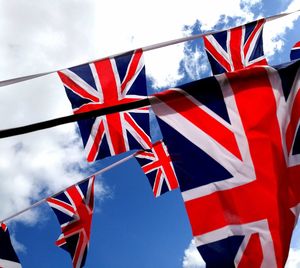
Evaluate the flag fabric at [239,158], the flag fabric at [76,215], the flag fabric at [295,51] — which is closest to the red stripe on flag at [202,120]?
the flag fabric at [239,158]

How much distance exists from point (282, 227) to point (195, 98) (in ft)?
5.42

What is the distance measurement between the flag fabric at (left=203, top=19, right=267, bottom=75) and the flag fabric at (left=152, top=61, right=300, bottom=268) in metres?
4.30

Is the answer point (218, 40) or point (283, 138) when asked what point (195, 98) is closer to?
point (283, 138)

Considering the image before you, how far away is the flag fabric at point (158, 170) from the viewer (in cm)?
1040

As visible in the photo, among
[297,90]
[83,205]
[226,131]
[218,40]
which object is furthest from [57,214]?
[297,90]

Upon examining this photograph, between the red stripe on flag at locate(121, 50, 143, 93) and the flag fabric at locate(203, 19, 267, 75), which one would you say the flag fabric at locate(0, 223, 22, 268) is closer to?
the red stripe on flag at locate(121, 50, 143, 93)

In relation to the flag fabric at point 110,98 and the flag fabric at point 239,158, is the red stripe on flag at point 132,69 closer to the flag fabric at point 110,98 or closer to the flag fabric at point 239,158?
the flag fabric at point 110,98

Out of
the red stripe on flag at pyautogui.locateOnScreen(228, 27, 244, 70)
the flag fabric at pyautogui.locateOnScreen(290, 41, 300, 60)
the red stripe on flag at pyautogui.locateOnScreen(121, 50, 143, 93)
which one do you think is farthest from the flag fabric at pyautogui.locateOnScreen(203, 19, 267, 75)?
the red stripe on flag at pyautogui.locateOnScreen(121, 50, 143, 93)

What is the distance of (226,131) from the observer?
406 cm

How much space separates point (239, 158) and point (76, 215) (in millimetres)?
6293

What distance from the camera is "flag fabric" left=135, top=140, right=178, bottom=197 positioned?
10.4 meters

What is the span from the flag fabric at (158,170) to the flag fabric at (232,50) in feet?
9.66

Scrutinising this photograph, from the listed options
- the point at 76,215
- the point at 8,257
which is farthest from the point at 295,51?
the point at 8,257

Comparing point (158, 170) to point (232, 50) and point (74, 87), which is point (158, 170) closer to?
point (232, 50)
